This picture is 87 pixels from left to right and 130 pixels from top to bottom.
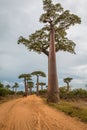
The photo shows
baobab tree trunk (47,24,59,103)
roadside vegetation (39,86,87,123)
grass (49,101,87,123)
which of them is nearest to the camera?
grass (49,101,87,123)

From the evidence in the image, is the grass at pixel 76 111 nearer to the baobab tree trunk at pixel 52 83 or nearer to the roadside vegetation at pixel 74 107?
the roadside vegetation at pixel 74 107

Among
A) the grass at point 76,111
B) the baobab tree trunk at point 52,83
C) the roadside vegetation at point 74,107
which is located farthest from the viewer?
the baobab tree trunk at point 52,83

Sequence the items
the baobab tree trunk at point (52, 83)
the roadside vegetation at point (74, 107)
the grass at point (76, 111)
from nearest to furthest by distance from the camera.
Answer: the grass at point (76, 111)
the roadside vegetation at point (74, 107)
the baobab tree trunk at point (52, 83)

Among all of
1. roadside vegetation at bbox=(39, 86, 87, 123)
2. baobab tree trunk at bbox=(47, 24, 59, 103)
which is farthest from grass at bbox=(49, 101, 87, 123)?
baobab tree trunk at bbox=(47, 24, 59, 103)

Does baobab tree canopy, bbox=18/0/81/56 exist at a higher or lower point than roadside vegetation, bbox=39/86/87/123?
higher

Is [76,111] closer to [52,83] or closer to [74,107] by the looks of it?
[74,107]

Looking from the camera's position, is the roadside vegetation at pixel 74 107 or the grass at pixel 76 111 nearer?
the grass at pixel 76 111

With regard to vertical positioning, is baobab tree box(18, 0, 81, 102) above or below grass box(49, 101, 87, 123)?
above

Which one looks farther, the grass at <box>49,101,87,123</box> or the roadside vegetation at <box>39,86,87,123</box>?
the roadside vegetation at <box>39,86,87,123</box>

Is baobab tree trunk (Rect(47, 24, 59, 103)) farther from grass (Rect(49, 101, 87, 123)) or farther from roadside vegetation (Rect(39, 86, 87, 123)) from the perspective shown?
grass (Rect(49, 101, 87, 123))

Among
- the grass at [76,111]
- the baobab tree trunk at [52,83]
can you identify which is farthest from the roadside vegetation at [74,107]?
the baobab tree trunk at [52,83]

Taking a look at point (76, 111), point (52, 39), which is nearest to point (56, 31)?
point (52, 39)

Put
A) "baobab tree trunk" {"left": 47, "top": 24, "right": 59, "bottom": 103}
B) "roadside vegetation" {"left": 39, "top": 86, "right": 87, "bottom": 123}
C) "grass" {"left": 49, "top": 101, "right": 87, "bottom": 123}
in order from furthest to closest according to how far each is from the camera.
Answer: "baobab tree trunk" {"left": 47, "top": 24, "right": 59, "bottom": 103} < "roadside vegetation" {"left": 39, "top": 86, "right": 87, "bottom": 123} < "grass" {"left": 49, "top": 101, "right": 87, "bottom": 123}

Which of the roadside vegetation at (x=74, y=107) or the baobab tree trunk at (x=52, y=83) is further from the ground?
the baobab tree trunk at (x=52, y=83)
